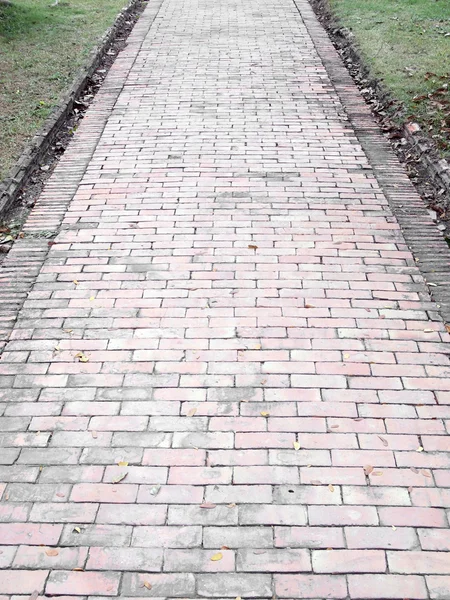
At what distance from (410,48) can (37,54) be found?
5345 mm

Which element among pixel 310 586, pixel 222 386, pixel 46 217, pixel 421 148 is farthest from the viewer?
pixel 421 148

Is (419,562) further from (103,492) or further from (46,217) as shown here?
(46,217)

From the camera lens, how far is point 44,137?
6145mm

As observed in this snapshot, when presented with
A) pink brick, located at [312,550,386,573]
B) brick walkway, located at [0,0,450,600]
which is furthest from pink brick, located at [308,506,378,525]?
pink brick, located at [312,550,386,573]

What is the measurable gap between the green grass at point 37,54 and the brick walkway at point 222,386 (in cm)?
87

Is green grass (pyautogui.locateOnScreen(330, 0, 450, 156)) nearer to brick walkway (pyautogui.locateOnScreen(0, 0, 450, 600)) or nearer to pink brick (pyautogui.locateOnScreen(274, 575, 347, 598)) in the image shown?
brick walkway (pyautogui.locateOnScreen(0, 0, 450, 600))

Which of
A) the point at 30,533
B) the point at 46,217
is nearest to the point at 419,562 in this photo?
the point at 30,533

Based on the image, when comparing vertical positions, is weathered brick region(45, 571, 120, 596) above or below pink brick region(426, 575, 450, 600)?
below

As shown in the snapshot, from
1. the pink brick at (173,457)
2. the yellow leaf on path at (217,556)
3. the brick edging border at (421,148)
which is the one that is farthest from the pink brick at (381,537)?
the brick edging border at (421,148)

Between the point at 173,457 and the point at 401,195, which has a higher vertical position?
the point at 173,457

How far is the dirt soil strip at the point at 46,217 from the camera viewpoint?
4.12 m

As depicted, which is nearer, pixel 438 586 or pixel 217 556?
pixel 438 586

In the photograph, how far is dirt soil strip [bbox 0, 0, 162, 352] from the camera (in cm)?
412

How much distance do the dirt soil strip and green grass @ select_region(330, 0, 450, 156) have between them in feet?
11.1
